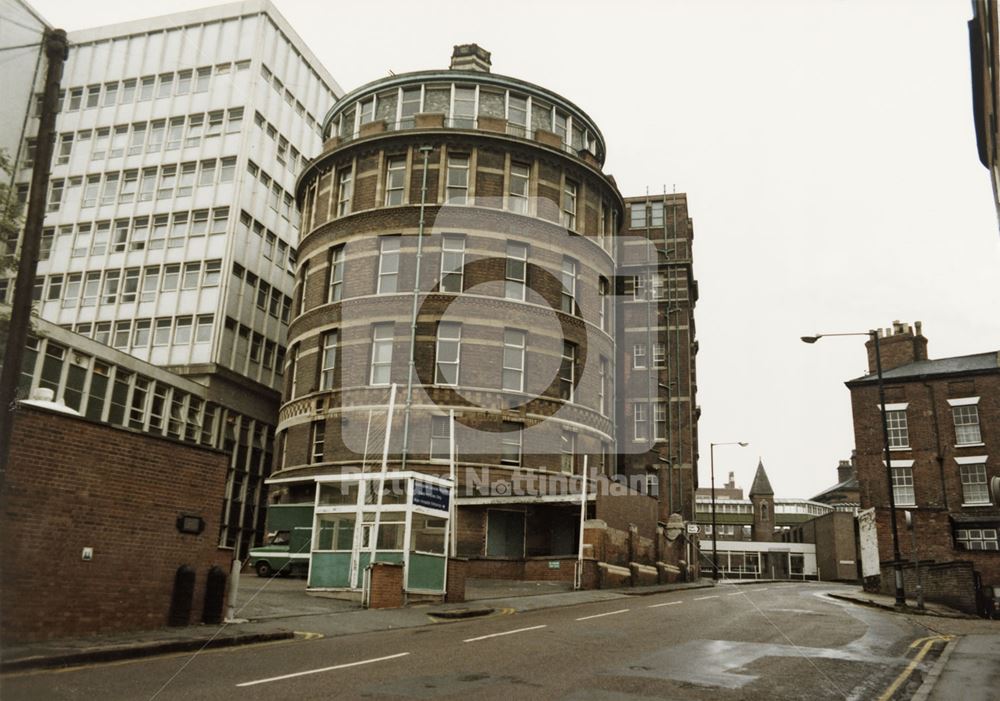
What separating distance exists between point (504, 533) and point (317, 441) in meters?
9.49

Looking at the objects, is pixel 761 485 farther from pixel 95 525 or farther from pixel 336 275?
pixel 95 525

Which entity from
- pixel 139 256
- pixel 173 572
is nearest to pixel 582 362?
pixel 173 572

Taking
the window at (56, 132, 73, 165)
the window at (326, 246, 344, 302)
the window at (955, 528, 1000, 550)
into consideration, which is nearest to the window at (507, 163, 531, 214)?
the window at (326, 246, 344, 302)

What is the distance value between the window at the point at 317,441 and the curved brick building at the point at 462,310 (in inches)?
3.5

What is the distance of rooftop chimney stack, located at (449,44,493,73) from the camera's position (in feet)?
139

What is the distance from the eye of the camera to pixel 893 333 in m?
55.3

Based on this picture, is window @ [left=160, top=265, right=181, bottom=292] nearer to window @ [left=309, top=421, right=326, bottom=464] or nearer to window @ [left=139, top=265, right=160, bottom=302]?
window @ [left=139, top=265, right=160, bottom=302]

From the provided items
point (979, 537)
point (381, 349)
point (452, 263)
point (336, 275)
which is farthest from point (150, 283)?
point (979, 537)

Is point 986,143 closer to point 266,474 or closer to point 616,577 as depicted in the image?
point 616,577

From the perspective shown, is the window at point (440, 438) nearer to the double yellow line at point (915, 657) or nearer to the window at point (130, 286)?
the double yellow line at point (915, 657)

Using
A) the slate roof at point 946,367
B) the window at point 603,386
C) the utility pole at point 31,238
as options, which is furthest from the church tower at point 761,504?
the utility pole at point 31,238

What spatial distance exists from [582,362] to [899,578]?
16.3 meters

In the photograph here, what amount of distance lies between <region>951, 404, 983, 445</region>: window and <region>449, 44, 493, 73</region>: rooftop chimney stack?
3565 centimetres

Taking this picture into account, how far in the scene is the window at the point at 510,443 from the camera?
33.4 metres
